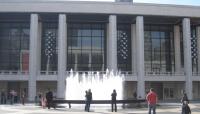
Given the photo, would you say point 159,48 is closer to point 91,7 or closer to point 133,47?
point 133,47

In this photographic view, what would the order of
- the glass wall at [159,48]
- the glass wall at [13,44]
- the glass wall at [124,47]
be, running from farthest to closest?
the glass wall at [159,48]
the glass wall at [124,47]
the glass wall at [13,44]

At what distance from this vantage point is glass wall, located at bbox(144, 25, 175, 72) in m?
64.0

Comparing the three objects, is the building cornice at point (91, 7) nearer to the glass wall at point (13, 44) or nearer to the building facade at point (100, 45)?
the building facade at point (100, 45)

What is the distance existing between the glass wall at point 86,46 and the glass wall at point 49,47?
2.11 metres

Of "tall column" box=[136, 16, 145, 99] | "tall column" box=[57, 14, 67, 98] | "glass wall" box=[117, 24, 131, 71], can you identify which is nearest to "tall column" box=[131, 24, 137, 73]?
"glass wall" box=[117, 24, 131, 71]

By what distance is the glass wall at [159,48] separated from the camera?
2520 inches

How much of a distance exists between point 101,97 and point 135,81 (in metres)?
22.2

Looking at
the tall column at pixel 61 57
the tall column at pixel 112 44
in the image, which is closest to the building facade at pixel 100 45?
the tall column at pixel 61 57

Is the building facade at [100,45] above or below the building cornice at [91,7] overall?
below

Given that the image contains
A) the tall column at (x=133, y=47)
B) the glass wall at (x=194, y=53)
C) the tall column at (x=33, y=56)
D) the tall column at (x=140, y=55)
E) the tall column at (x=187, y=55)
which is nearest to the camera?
the tall column at (x=33, y=56)

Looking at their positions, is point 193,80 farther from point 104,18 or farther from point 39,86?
point 39,86

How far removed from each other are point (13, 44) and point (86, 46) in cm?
1149

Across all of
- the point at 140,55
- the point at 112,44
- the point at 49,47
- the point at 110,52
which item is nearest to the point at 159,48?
the point at 140,55

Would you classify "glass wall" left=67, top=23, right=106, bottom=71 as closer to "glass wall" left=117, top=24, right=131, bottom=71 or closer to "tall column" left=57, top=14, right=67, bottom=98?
"glass wall" left=117, top=24, right=131, bottom=71
